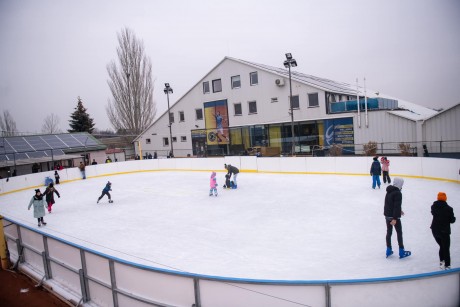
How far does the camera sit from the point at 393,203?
6.24 metres

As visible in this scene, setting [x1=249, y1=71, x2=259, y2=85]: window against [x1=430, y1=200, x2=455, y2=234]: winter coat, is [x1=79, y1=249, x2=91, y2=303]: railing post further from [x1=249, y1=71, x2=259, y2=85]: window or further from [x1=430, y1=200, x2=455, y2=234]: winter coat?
[x1=249, y1=71, x2=259, y2=85]: window

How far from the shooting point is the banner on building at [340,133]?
2400 centimetres

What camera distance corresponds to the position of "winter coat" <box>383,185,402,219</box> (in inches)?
243

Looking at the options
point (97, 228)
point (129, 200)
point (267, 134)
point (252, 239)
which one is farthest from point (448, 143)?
point (97, 228)

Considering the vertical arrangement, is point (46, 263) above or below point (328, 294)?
below

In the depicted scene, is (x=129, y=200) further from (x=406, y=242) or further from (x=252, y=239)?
(x=406, y=242)

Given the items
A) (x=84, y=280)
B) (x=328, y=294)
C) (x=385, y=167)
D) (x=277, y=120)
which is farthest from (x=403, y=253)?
(x=277, y=120)

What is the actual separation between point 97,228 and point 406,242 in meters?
9.13

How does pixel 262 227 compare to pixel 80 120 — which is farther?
pixel 80 120

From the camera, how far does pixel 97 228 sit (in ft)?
34.4

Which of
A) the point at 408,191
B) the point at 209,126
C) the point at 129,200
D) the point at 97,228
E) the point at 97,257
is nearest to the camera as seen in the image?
the point at 97,257

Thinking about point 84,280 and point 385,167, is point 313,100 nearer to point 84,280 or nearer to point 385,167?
point 385,167

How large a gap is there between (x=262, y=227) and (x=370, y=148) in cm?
1528

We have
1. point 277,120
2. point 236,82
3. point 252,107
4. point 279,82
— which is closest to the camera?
point 279,82
